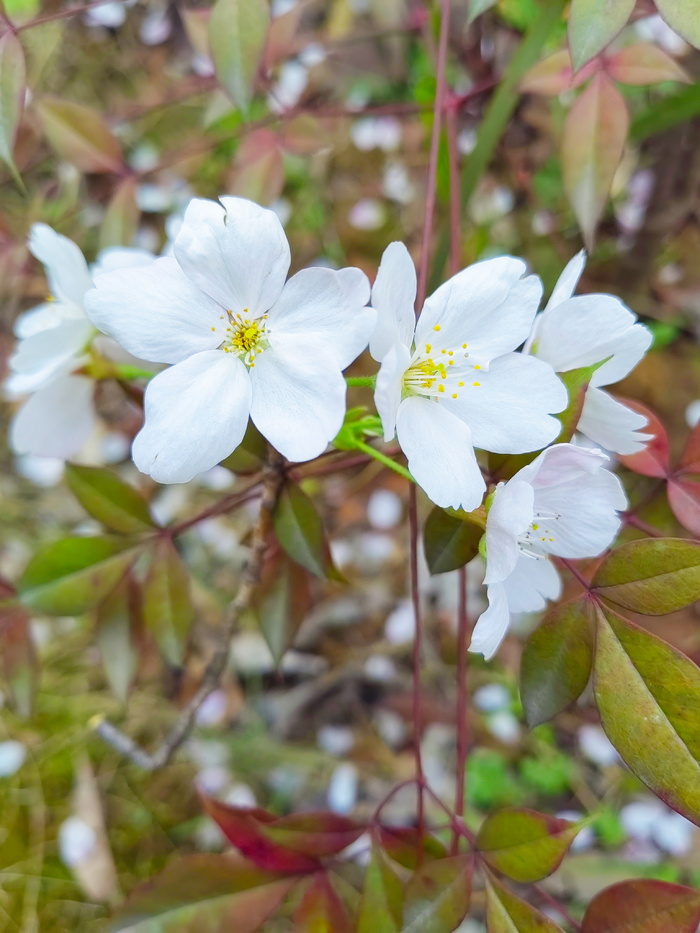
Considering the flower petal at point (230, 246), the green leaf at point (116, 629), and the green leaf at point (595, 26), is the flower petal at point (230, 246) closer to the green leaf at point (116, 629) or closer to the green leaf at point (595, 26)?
the green leaf at point (595, 26)

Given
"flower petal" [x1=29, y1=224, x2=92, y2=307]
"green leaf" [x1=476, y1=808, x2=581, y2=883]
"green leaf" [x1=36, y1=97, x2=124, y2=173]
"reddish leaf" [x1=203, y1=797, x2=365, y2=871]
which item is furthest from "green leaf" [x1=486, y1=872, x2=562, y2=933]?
"green leaf" [x1=36, y1=97, x2=124, y2=173]

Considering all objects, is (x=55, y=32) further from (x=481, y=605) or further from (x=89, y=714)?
(x=481, y=605)

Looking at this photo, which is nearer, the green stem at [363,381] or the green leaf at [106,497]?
the green stem at [363,381]

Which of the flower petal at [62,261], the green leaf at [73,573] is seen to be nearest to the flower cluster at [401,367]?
the flower petal at [62,261]

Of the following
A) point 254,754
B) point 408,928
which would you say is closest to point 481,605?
point 254,754

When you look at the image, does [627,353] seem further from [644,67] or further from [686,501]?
[644,67]

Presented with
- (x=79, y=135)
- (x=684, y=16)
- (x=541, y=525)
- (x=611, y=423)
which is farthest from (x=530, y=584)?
(x=79, y=135)

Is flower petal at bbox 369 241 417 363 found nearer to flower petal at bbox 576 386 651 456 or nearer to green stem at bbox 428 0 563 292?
flower petal at bbox 576 386 651 456
